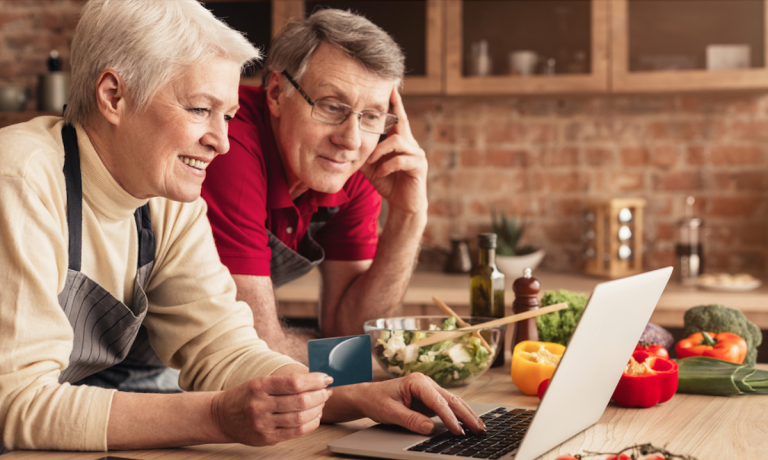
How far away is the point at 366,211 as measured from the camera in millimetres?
1933

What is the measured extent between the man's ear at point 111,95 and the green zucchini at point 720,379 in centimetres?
100

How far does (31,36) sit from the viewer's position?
11.9 ft

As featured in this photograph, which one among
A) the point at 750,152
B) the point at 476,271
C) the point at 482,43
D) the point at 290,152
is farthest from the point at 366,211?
the point at 750,152

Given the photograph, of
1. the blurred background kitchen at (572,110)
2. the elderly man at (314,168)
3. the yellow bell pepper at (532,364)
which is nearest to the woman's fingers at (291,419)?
the yellow bell pepper at (532,364)

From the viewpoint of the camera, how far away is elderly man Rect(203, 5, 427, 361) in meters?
1.49

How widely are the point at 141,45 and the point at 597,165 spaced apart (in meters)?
2.69

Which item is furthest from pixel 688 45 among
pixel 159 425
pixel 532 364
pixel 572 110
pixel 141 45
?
pixel 159 425

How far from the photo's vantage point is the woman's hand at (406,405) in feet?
3.02

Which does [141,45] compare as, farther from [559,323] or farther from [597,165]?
[597,165]

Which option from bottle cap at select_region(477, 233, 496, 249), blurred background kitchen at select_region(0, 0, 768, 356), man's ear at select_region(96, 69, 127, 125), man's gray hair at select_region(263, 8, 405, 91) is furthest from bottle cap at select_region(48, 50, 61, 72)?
bottle cap at select_region(477, 233, 496, 249)

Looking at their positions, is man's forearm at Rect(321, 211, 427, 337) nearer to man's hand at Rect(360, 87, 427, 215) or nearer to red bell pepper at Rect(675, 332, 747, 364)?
man's hand at Rect(360, 87, 427, 215)

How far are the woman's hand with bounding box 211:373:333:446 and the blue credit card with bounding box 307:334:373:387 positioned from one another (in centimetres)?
6

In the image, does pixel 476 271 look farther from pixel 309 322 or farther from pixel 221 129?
pixel 309 322

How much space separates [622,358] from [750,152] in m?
2.70
